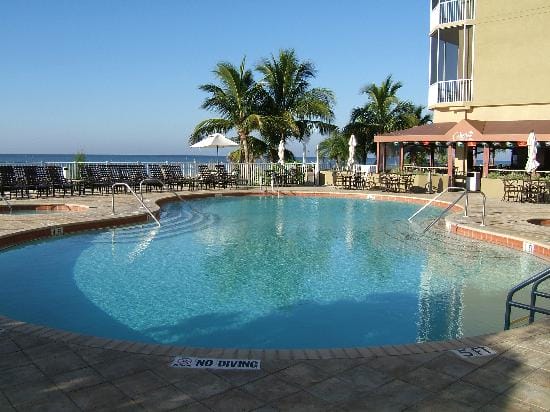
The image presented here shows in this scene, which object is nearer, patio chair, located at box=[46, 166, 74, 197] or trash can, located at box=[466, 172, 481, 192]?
patio chair, located at box=[46, 166, 74, 197]

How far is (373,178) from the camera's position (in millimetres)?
21234

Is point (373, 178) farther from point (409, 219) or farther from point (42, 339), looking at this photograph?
point (42, 339)

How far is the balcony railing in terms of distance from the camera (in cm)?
2153

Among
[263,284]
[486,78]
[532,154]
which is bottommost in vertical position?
[263,284]

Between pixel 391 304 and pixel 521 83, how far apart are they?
17.1m

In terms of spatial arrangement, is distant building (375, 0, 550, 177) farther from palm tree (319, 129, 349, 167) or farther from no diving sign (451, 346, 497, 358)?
no diving sign (451, 346, 497, 358)

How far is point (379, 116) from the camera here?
2909cm

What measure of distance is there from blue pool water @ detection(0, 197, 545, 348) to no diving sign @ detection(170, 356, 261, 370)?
1.26 metres

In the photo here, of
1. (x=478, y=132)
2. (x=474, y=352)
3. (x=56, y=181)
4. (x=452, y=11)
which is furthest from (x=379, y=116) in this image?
(x=474, y=352)

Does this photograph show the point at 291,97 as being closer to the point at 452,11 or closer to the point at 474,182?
the point at 452,11

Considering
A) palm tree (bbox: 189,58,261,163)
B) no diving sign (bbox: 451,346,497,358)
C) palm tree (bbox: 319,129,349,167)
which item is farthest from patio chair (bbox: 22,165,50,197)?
palm tree (bbox: 319,129,349,167)

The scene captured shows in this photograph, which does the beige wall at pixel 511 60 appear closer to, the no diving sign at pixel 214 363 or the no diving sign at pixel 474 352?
the no diving sign at pixel 474 352

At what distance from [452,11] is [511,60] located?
342cm

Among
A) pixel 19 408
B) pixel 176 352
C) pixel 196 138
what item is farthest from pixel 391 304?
pixel 196 138
